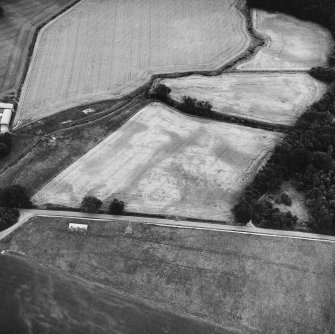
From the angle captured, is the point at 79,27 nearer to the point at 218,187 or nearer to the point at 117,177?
the point at 117,177

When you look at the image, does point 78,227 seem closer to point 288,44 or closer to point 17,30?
point 17,30

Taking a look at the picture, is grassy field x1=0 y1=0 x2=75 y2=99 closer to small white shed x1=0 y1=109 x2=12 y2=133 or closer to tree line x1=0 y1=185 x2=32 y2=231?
small white shed x1=0 y1=109 x2=12 y2=133

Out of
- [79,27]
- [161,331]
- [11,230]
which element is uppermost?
[79,27]

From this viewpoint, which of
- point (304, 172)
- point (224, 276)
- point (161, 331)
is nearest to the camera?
point (161, 331)

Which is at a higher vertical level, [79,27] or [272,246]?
[79,27]

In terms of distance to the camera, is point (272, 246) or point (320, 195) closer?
point (272, 246)

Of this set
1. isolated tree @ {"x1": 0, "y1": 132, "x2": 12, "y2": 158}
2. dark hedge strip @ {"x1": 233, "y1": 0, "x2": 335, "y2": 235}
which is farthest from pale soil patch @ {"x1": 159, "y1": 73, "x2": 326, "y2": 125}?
isolated tree @ {"x1": 0, "y1": 132, "x2": 12, "y2": 158}

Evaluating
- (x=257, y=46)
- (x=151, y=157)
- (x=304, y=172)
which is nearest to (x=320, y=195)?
(x=304, y=172)

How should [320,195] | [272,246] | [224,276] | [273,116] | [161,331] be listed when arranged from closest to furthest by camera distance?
[161,331], [224,276], [272,246], [320,195], [273,116]
